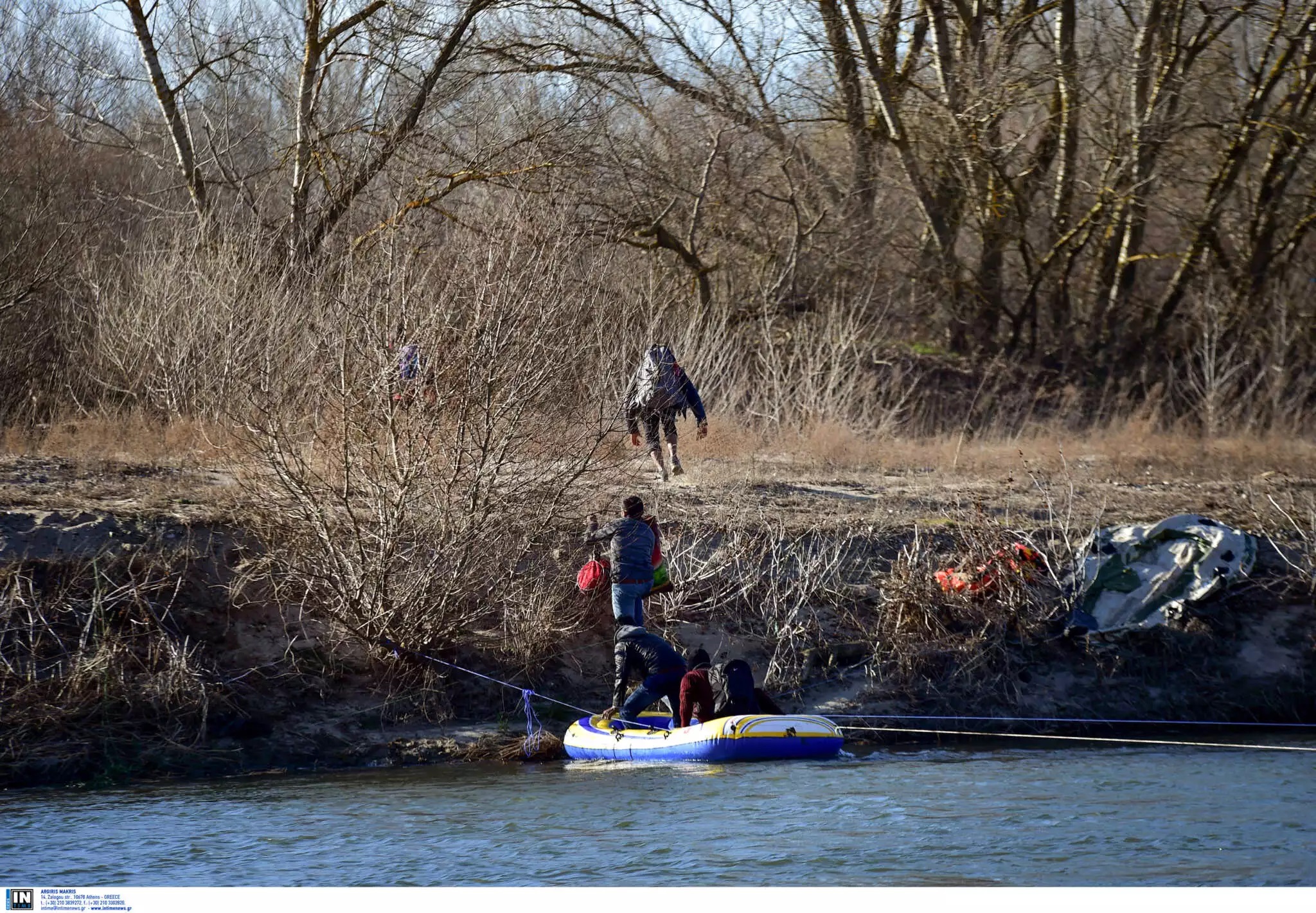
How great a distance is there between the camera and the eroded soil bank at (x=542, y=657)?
10477 mm

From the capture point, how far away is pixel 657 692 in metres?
10.6

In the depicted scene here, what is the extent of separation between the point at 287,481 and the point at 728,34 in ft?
46.1

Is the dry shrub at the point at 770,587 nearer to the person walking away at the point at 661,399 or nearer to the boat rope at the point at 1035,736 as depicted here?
the boat rope at the point at 1035,736

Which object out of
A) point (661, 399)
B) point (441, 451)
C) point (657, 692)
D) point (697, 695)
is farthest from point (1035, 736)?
point (441, 451)

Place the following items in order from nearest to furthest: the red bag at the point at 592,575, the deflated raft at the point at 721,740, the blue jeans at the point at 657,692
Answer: the deflated raft at the point at 721,740
the blue jeans at the point at 657,692
the red bag at the point at 592,575

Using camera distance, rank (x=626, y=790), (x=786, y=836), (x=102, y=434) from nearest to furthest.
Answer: (x=786, y=836)
(x=626, y=790)
(x=102, y=434)

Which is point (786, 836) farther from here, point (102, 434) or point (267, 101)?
point (267, 101)

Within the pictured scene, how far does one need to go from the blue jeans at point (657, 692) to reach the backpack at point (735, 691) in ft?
0.99

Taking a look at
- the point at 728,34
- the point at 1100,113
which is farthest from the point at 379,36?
the point at 1100,113

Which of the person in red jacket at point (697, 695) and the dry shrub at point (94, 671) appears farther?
the person in red jacket at point (697, 695)

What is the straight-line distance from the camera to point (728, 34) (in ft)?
73.9

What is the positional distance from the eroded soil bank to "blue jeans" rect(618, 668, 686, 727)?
3.48 ft

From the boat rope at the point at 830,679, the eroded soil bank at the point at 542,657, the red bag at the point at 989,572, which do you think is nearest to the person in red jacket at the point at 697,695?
the eroded soil bank at the point at 542,657

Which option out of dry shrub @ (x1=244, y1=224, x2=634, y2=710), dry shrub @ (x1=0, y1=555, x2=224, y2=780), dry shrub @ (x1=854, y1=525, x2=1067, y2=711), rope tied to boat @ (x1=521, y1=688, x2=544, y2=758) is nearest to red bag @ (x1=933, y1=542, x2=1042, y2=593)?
dry shrub @ (x1=854, y1=525, x2=1067, y2=711)
